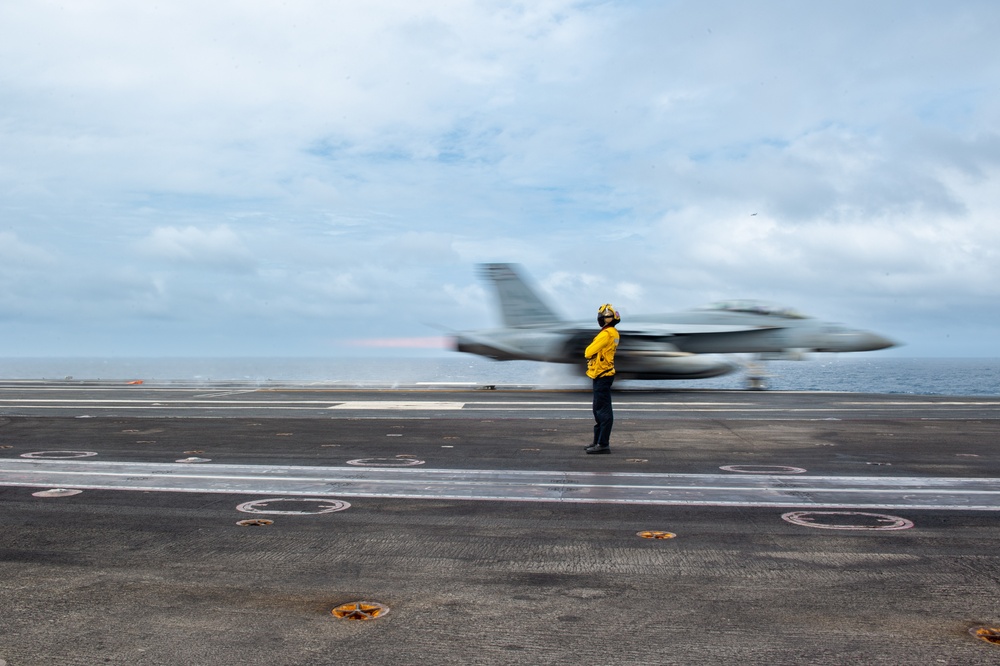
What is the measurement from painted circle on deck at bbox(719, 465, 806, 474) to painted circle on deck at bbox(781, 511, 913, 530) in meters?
2.77

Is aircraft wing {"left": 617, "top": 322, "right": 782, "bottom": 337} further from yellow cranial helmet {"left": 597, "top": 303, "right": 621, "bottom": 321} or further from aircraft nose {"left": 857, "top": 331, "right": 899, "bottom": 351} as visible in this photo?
yellow cranial helmet {"left": 597, "top": 303, "right": 621, "bottom": 321}

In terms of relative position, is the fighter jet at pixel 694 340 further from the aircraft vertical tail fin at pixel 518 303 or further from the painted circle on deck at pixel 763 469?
the painted circle on deck at pixel 763 469

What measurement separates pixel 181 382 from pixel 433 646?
4327 centimetres

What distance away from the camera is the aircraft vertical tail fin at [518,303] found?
143 feet

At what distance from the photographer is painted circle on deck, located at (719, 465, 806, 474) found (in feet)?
34.2

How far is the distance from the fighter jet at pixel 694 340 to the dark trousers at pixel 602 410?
24.1 metres

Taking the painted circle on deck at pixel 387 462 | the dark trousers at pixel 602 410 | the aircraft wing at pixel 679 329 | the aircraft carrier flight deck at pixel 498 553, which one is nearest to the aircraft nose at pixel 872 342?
the aircraft wing at pixel 679 329

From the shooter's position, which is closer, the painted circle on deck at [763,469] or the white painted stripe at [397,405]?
the painted circle on deck at [763,469]

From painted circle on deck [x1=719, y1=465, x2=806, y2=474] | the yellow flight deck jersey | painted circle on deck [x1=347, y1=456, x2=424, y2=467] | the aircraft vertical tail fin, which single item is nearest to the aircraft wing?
the aircraft vertical tail fin

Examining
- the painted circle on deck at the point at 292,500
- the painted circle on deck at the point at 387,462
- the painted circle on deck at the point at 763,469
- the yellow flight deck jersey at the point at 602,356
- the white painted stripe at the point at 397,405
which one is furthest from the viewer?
the white painted stripe at the point at 397,405

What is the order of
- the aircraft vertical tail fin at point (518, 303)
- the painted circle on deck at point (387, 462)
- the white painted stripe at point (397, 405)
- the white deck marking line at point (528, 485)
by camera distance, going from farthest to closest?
the aircraft vertical tail fin at point (518, 303) → the white painted stripe at point (397, 405) → the painted circle on deck at point (387, 462) → the white deck marking line at point (528, 485)

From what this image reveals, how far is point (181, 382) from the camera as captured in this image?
4378 cm

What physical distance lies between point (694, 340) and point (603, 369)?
88.8ft

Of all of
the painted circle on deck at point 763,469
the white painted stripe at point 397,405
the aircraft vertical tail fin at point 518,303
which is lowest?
the painted circle on deck at point 763,469
